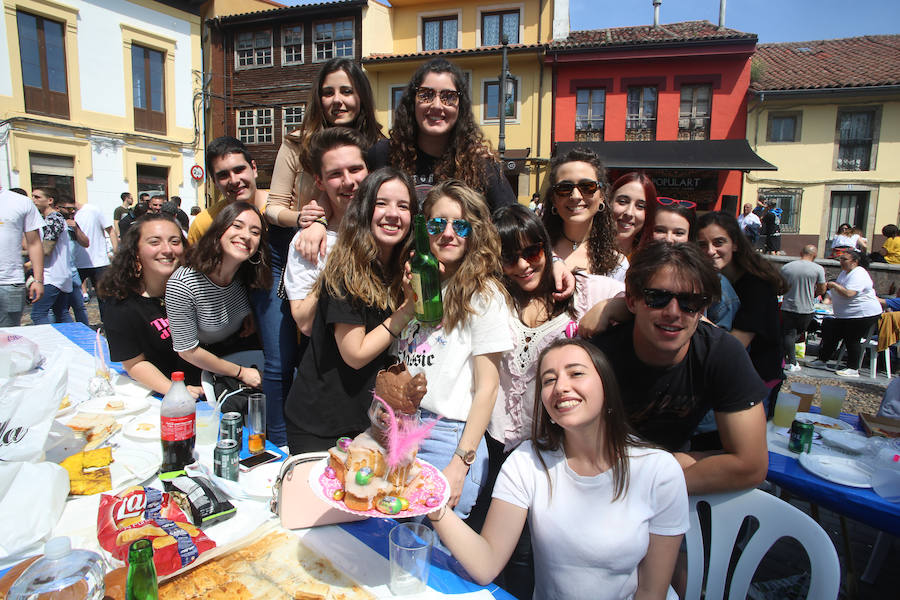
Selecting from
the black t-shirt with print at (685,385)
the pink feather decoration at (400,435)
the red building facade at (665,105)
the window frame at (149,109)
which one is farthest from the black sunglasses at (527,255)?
the window frame at (149,109)

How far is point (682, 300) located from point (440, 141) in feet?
5.19

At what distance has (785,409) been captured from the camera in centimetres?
304

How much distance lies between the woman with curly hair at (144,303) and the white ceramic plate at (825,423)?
12.4 ft

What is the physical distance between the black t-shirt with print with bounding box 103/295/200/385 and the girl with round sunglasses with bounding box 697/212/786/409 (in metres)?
3.43

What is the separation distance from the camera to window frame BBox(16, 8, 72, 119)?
568 inches

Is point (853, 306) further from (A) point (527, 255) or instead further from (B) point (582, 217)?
(A) point (527, 255)

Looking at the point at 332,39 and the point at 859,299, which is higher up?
the point at 332,39

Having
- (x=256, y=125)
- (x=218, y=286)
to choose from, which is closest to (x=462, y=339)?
(x=218, y=286)

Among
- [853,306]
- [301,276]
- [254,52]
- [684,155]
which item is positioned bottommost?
[853,306]

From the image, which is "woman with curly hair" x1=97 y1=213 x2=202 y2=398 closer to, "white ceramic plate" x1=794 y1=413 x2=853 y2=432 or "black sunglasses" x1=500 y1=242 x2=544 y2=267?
"black sunglasses" x1=500 y1=242 x2=544 y2=267

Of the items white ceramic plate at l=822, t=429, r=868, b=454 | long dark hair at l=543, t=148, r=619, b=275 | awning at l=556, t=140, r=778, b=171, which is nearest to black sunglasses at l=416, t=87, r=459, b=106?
long dark hair at l=543, t=148, r=619, b=275

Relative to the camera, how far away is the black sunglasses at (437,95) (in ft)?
8.43

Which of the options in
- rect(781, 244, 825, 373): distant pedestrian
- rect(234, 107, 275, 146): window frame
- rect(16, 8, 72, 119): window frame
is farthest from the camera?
rect(234, 107, 275, 146): window frame

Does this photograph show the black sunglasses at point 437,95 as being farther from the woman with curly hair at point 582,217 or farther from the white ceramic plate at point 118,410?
the white ceramic plate at point 118,410
